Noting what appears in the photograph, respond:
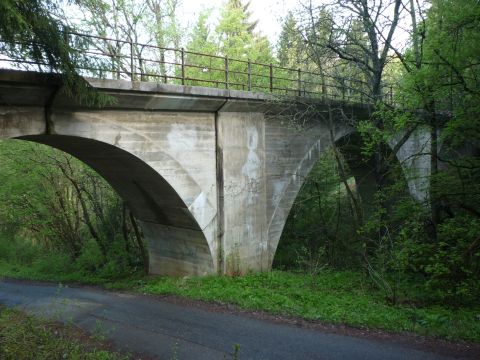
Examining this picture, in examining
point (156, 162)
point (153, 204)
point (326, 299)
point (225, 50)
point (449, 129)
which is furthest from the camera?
point (225, 50)

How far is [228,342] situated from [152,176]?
3622 millimetres

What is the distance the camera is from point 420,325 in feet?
21.2

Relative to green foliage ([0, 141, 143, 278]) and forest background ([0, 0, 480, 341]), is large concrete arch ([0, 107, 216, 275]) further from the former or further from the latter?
green foliage ([0, 141, 143, 278])

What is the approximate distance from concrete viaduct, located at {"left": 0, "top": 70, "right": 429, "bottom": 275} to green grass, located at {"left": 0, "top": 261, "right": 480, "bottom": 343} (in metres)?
0.68

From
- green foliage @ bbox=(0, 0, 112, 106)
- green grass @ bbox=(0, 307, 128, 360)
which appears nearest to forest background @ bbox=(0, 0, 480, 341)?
green foliage @ bbox=(0, 0, 112, 106)

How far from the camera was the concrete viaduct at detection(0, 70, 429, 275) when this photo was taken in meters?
6.60

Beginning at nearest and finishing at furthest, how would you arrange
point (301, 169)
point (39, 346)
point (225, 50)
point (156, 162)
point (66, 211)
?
point (39, 346), point (156, 162), point (301, 169), point (66, 211), point (225, 50)

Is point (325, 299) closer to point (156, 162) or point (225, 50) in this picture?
point (156, 162)

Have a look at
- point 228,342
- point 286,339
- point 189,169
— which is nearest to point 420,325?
point 286,339

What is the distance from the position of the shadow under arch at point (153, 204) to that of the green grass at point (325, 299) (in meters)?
0.50

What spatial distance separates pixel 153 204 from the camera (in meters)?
9.23

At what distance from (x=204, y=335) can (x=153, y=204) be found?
147 inches

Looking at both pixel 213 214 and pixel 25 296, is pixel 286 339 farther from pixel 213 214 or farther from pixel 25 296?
pixel 25 296

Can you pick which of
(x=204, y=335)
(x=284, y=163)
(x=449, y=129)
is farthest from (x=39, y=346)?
(x=449, y=129)
